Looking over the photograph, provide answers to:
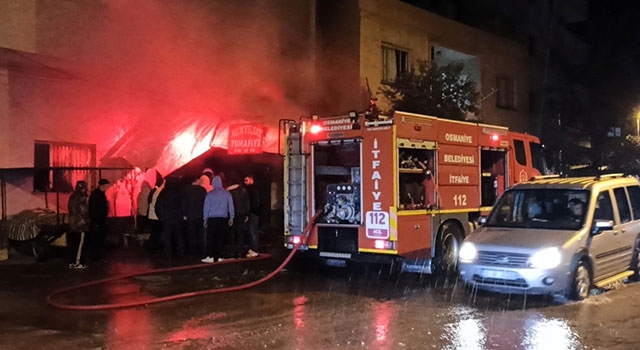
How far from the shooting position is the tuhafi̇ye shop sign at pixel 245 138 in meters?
12.6

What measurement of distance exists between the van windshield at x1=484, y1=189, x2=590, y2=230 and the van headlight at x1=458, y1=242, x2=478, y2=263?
82 centimetres

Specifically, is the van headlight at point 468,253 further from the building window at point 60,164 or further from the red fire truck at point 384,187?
the building window at point 60,164

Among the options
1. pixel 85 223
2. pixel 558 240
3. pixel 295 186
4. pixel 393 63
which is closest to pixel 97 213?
pixel 85 223

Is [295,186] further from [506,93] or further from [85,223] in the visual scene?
[506,93]

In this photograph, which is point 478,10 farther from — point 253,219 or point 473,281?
point 473,281

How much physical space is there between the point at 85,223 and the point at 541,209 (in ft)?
23.4

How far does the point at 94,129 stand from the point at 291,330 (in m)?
7.60

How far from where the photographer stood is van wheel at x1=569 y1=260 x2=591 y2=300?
764 centimetres

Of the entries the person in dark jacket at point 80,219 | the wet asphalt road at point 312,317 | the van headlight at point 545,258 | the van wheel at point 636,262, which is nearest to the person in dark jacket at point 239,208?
the wet asphalt road at point 312,317

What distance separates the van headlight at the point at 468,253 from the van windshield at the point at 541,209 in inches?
32.4

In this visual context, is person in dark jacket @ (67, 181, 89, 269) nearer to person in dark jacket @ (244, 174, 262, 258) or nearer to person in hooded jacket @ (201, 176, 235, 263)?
person in hooded jacket @ (201, 176, 235, 263)

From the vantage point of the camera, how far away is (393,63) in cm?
1831

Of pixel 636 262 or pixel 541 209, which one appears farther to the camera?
pixel 636 262

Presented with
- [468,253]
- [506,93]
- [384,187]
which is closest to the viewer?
Answer: [468,253]
